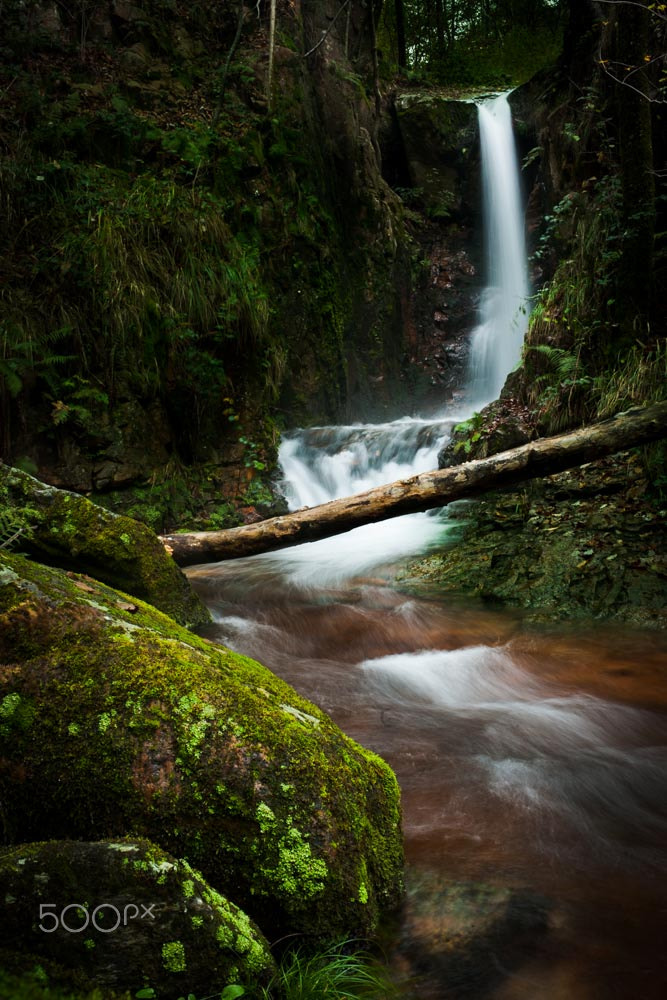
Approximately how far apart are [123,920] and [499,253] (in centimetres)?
1494

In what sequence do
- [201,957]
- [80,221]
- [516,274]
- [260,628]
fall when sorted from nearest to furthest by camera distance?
[201,957] → [260,628] → [80,221] → [516,274]

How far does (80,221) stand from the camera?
7402 mm

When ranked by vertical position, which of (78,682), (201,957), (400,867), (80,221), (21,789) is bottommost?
(400,867)

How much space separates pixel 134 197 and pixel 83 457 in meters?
3.53

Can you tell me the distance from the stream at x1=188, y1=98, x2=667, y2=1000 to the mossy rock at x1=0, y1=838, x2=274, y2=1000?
600 millimetres

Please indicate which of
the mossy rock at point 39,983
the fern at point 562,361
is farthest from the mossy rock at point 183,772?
the fern at point 562,361

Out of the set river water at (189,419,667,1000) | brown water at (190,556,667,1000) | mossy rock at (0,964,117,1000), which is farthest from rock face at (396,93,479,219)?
mossy rock at (0,964,117,1000)

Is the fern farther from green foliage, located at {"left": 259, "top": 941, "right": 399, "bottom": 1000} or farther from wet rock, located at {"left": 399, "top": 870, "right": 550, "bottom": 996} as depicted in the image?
green foliage, located at {"left": 259, "top": 941, "right": 399, "bottom": 1000}

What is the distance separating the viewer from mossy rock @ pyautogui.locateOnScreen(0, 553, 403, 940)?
150 centimetres

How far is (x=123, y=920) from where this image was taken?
48.8 inches

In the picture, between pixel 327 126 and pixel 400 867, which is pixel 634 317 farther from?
pixel 327 126

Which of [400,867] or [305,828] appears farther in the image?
[400,867]

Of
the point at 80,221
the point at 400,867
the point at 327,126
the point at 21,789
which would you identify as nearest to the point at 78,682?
the point at 21,789

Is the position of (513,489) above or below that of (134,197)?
below
